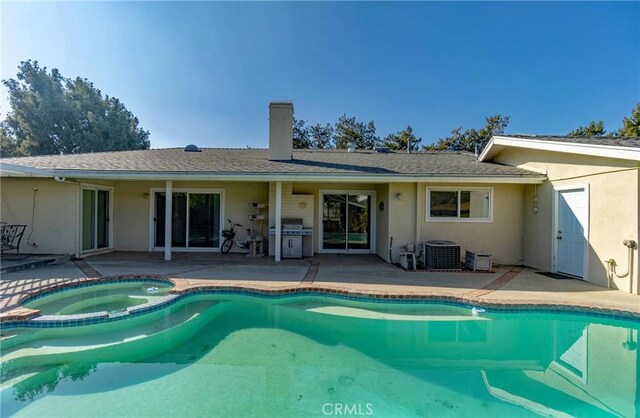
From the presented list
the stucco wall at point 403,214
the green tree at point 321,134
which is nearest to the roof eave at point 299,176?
the stucco wall at point 403,214

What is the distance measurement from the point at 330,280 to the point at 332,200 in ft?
15.0

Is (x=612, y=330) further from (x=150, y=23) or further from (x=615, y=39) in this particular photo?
(x=150, y=23)

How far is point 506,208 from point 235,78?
12778 millimetres

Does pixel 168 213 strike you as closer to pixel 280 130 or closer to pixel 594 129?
pixel 280 130

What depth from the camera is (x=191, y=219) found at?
11398 millimetres

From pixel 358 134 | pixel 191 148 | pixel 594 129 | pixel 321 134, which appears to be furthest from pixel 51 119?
pixel 594 129

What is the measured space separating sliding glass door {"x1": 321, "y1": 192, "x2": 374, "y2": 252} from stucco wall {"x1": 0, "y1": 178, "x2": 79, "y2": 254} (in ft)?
27.4

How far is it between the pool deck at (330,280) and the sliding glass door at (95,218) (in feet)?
2.91

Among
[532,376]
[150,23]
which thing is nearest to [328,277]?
[532,376]

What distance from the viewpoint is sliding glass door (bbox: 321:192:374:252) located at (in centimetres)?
1146

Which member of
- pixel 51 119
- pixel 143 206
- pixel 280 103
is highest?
pixel 51 119

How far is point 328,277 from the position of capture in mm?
7754

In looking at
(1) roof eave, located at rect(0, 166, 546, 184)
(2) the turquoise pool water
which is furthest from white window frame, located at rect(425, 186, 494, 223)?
(2) the turquoise pool water

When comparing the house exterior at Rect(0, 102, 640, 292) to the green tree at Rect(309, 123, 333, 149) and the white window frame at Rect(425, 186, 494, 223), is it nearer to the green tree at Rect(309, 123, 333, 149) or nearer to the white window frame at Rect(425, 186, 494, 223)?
the white window frame at Rect(425, 186, 494, 223)
